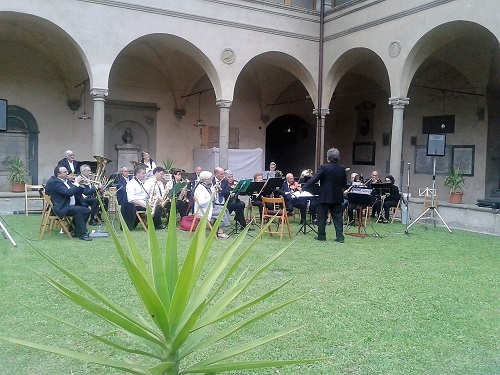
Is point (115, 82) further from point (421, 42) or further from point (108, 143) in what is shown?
point (421, 42)

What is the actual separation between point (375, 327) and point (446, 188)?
12.6 m

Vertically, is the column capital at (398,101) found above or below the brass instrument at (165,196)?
above

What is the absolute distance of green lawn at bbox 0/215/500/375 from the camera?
10.3 ft

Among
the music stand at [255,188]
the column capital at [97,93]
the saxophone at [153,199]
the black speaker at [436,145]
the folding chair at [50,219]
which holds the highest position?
the column capital at [97,93]

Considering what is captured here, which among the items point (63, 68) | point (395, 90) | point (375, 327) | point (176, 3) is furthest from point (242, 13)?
point (375, 327)

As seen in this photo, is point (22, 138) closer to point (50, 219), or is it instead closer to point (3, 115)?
point (50, 219)

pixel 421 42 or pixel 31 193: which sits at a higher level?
pixel 421 42

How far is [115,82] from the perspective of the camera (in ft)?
50.3

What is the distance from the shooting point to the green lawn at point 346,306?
3.13 meters

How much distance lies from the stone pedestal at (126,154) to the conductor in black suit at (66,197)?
26.7 ft

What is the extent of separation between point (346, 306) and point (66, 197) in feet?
16.9

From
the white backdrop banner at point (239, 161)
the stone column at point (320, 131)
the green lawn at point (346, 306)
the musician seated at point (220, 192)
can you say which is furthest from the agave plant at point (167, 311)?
the white backdrop banner at point (239, 161)

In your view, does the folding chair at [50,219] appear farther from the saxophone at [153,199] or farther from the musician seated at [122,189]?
the saxophone at [153,199]

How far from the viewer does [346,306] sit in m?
4.34
